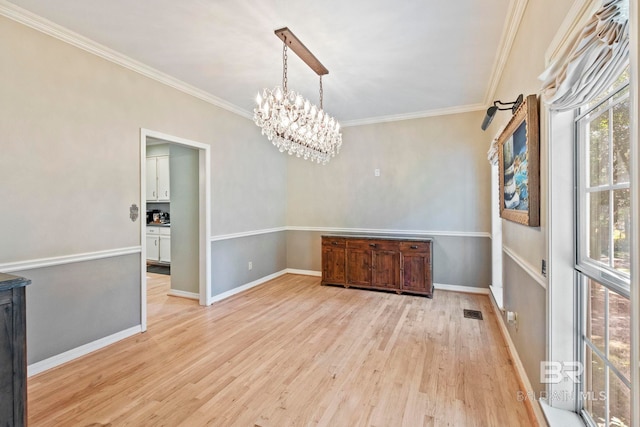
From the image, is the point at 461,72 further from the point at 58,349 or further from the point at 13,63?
the point at 58,349

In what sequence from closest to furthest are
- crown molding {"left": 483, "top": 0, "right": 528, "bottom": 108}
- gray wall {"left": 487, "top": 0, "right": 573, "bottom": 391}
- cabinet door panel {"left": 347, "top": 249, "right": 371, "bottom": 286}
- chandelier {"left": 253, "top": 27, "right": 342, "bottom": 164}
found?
1. gray wall {"left": 487, "top": 0, "right": 573, "bottom": 391}
2. crown molding {"left": 483, "top": 0, "right": 528, "bottom": 108}
3. chandelier {"left": 253, "top": 27, "right": 342, "bottom": 164}
4. cabinet door panel {"left": 347, "top": 249, "right": 371, "bottom": 286}

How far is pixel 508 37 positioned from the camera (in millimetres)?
2449

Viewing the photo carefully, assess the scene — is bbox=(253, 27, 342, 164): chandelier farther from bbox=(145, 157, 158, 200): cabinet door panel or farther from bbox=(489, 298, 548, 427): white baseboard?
bbox=(145, 157, 158, 200): cabinet door panel

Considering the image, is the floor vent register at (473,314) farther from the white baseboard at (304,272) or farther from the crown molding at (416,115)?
the crown molding at (416,115)

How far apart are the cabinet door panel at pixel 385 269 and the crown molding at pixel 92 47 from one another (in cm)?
325

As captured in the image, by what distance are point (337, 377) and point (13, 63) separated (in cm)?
345

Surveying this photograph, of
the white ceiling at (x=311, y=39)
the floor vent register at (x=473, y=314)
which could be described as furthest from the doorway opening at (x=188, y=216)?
the floor vent register at (x=473, y=314)

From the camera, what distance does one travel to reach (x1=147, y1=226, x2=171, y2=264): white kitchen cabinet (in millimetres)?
6098

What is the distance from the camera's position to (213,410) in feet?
6.30

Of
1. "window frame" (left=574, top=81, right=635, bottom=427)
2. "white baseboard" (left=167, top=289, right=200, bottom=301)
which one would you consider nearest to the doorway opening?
"white baseboard" (left=167, top=289, right=200, bottom=301)

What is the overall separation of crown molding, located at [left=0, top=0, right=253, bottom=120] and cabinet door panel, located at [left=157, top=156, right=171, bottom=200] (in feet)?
9.50

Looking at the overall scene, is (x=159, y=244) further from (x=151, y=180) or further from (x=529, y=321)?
(x=529, y=321)

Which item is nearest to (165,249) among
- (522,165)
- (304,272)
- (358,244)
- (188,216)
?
(188,216)

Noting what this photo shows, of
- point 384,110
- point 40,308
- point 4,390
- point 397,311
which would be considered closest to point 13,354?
point 4,390
